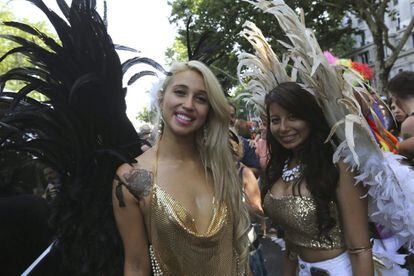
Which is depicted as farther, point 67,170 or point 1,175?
point 1,175

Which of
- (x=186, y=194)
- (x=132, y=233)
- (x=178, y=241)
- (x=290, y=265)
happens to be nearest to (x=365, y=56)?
(x=290, y=265)

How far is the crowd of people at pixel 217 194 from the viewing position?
6.15ft

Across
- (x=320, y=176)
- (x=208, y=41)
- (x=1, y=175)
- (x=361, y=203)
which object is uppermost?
(x=208, y=41)

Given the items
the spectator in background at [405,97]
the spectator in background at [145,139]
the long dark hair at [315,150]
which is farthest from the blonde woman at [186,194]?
the spectator in background at [405,97]

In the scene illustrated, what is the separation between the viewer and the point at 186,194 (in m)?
1.97

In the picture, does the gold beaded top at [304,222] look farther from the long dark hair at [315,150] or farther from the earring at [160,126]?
the earring at [160,126]

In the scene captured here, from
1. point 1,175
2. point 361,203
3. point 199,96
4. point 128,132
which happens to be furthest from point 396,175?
point 1,175

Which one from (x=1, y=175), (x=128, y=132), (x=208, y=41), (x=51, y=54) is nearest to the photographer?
(x=51, y=54)

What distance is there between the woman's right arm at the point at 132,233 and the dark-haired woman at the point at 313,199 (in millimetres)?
812

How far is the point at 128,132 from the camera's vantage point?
208 centimetres

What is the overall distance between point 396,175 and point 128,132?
56.8 inches

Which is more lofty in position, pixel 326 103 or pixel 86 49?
pixel 86 49

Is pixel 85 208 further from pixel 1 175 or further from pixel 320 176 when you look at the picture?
pixel 320 176

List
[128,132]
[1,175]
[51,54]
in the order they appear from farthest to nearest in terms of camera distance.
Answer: [1,175]
[128,132]
[51,54]
